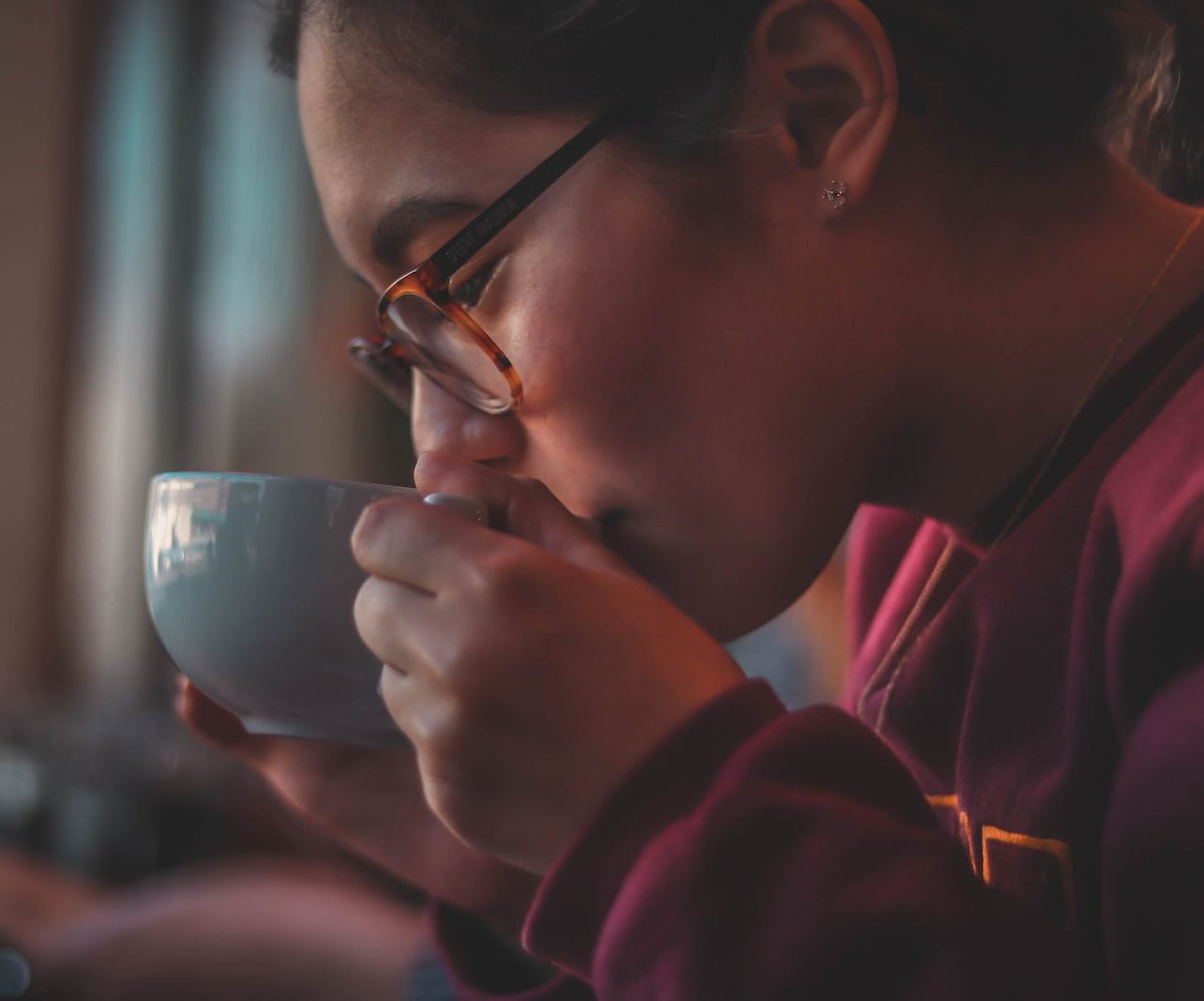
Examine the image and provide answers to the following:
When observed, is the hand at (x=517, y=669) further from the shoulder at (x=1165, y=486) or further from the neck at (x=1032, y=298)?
the neck at (x=1032, y=298)

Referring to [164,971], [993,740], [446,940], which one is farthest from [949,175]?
[164,971]

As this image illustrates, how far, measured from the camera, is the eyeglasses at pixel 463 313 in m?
0.75

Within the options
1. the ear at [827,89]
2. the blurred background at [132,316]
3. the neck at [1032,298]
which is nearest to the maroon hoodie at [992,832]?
the neck at [1032,298]

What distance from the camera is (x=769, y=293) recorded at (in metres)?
0.76

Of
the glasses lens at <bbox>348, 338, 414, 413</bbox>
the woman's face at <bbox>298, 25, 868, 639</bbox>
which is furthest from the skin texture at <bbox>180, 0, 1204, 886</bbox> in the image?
the glasses lens at <bbox>348, 338, 414, 413</bbox>

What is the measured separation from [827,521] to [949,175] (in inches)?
9.2

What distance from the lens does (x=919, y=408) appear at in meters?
0.82

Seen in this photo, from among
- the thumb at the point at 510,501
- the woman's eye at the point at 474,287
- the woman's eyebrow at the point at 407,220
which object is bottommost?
A: the thumb at the point at 510,501

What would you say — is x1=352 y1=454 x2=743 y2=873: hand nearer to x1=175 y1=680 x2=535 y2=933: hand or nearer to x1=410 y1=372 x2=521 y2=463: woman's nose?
x1=410 y1=372 x2=521 y2=463: woman's nose

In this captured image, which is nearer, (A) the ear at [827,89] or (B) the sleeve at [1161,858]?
(B) the sleeve at [1161,858]

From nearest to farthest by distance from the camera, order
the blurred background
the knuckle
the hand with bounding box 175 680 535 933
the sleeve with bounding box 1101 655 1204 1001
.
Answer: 1. the sleeve with bounding box 1101 655 1204 1001
2. the knuckle
3. the hand with bounding box 175 680 535 933
4. the blurred background

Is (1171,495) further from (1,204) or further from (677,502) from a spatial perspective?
(1,204)

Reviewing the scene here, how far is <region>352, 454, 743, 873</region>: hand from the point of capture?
1.71ft

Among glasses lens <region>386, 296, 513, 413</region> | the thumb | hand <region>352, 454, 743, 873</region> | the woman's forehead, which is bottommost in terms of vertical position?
hand <region>352, 454, 743, 873</region>
